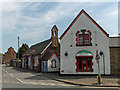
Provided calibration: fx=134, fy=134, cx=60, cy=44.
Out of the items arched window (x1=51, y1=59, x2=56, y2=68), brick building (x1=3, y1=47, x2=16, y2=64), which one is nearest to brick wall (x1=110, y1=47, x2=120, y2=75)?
arched window (x1=51, y1=59, x2=56, y2=68)

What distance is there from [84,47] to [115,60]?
5.16 metres

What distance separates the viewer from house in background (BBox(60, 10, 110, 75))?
21062 mm

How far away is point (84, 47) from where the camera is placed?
21.6m

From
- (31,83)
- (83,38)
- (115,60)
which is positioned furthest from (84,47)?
(31,83)

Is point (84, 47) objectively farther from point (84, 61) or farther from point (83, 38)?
point (84, 61)

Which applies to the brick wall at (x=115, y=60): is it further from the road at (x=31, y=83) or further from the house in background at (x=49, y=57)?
the house in background at (x=49, y=57)

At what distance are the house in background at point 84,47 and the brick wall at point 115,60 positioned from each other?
62cm

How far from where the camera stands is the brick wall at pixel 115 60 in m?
20.7

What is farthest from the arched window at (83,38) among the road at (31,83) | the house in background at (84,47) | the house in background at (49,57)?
the house in background at (49,57)

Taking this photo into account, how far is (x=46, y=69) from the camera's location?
1131 inches

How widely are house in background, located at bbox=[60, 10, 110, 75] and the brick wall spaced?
62cm

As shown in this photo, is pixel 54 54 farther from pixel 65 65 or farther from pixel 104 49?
pixel 104 49

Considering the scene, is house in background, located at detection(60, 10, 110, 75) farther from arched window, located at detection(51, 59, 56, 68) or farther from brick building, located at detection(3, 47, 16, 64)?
brick building, located at detection(3, 47, 16, 64)

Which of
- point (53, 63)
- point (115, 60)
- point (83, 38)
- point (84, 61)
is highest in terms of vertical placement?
point (83, 38)
